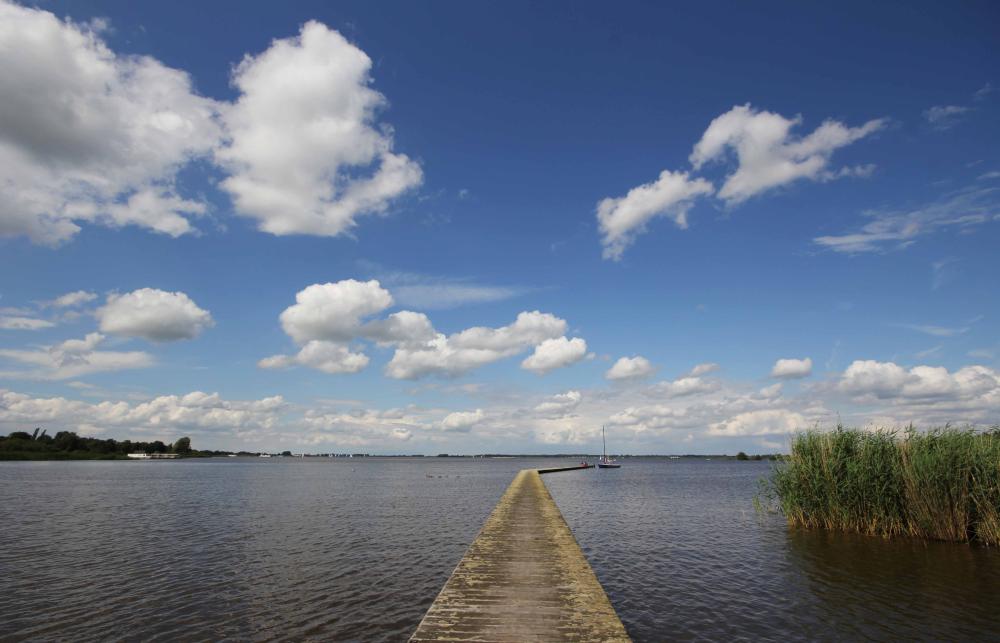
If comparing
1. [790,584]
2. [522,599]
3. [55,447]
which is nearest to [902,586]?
[790,584]

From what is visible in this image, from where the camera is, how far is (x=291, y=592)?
606 inches

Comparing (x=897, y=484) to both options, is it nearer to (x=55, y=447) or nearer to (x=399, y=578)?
(x=399, y=578)

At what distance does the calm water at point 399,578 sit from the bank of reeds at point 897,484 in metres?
0.94

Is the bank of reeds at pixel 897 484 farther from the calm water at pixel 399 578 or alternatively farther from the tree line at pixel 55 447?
the tree line at pixel 55 447

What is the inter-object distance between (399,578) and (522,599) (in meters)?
7.64

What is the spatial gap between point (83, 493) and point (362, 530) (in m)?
37.1

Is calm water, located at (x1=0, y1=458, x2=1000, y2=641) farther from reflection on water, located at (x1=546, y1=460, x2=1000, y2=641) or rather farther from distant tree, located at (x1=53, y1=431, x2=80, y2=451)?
distant tree, located at (x1=53, y1=431, x2=80, y2=451)

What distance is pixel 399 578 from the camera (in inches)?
665

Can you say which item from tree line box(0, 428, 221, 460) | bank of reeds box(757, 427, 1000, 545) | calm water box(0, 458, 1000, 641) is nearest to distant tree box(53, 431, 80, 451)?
tree line box(0, 428, 221, 460)

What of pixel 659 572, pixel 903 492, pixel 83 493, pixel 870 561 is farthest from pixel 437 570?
pixel 83 493

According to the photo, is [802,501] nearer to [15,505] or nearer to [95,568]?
[95,568]

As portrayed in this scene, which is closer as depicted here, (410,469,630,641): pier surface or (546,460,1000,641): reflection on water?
(410,469,630,641): pier surface

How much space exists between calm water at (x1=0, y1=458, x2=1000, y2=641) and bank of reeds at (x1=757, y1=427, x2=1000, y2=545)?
3.08 ft

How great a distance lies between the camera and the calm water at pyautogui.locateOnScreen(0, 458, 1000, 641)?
12656 millimetres
